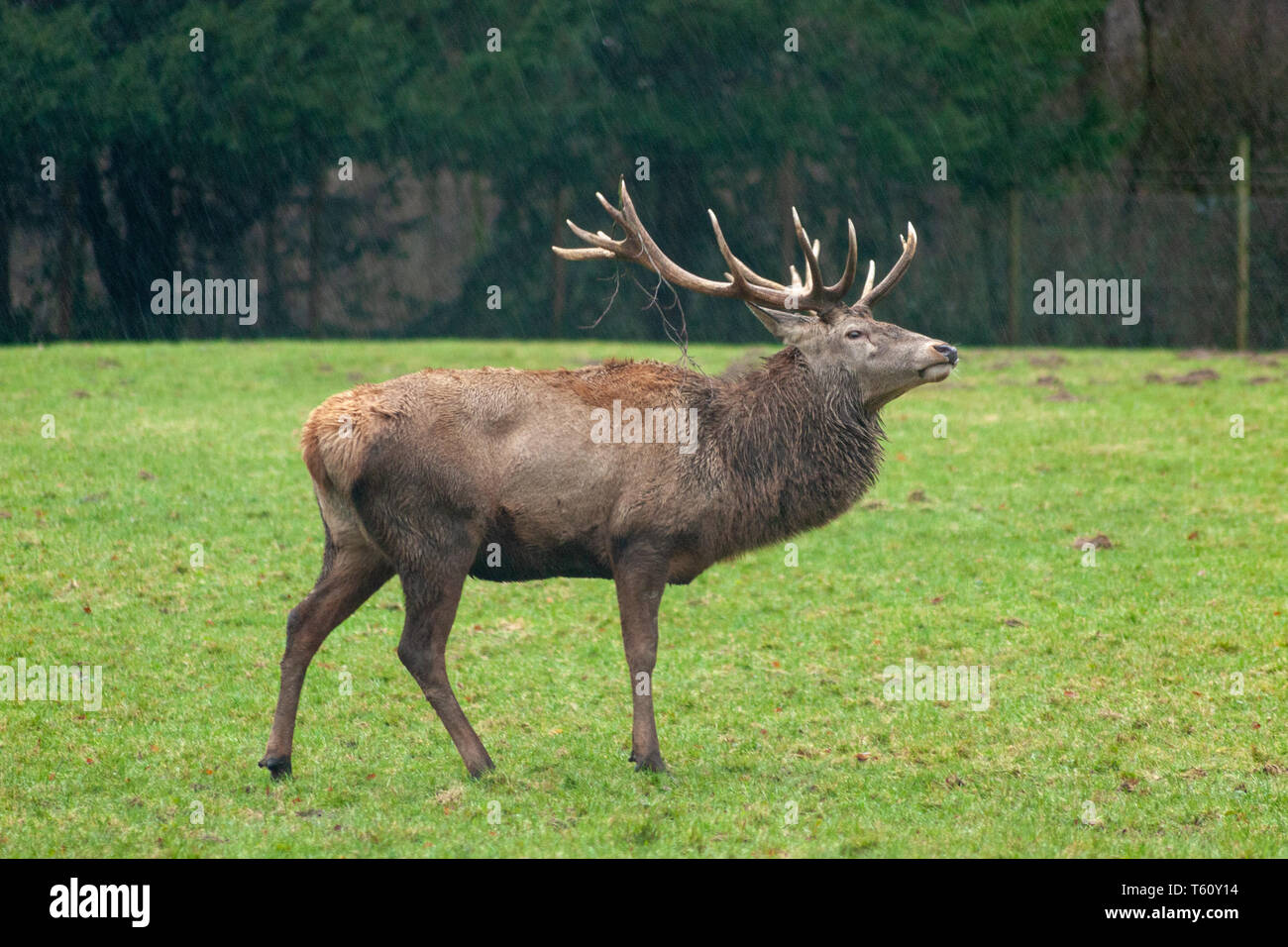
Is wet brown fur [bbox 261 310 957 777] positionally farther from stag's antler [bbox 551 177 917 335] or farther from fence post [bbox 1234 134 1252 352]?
fence post [bbox 1234 134 1252 352]

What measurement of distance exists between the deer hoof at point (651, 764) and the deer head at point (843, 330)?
7.13 feet

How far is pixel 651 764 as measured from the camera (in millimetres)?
7535

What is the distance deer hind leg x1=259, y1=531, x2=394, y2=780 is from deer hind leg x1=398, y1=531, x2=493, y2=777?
252 mm

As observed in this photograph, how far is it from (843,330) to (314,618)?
10.3 feet

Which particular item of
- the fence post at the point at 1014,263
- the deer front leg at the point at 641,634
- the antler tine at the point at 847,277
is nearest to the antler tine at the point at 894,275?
the antler tine at the point at 847,277

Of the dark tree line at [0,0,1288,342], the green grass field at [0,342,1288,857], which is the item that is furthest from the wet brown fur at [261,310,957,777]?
the dark tree line at [0,0,1288,342]

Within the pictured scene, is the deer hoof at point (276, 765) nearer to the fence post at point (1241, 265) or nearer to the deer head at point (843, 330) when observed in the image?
the deer head at point (843, 330)

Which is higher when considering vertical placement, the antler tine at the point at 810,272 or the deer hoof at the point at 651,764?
the antler tine at the point at 810,272

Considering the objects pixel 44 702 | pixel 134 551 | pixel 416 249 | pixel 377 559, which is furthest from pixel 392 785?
pixel 416 249

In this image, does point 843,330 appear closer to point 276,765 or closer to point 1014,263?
point 276,765

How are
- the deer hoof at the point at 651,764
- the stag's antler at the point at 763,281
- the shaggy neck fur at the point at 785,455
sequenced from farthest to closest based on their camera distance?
the stag's antler at the point at 763,281 → the shaggy neck fur at the point at 785,455 → the deer hoof at the point at 651,764

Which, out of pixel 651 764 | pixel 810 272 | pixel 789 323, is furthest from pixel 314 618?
pixel 810 272

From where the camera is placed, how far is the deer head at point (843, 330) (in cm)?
788

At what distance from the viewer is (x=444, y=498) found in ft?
24.0
